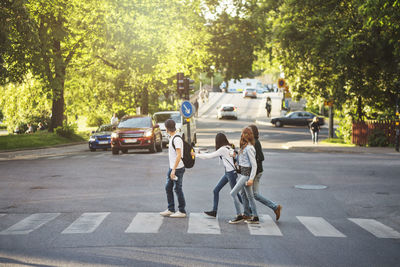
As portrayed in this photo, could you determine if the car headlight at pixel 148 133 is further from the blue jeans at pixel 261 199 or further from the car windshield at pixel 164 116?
the blue jeans at pixel 261 199

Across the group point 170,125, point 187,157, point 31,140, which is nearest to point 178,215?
point 187,157

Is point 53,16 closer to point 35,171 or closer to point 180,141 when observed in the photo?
point 35,171

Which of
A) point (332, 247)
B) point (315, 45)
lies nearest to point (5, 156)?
point (315, 45)

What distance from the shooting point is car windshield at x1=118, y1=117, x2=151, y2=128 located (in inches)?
1095

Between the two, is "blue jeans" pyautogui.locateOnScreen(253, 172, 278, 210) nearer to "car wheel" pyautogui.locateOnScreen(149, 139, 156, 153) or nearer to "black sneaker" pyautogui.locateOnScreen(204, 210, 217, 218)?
"black sneaker" pyautogui.locateOnScreen(204, 210, 217, 218)

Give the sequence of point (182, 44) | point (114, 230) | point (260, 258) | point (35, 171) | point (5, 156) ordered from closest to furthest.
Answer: point (260, 258)
point (114, 230)
point (35, 171)
point (5, 156)
point (182, 44)

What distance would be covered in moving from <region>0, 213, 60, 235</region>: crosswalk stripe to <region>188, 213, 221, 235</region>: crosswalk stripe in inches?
96.8

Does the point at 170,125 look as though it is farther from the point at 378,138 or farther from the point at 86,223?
the point at 378,138

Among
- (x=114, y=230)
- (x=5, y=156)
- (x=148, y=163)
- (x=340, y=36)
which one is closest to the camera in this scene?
(x=114, y=230)

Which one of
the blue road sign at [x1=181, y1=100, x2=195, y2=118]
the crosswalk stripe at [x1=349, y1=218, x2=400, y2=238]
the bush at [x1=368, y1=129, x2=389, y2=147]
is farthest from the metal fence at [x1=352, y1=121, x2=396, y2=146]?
the crosswalk stripe at [x1=349, y1=218, x2=400, y2=238]

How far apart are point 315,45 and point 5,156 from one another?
16.4m

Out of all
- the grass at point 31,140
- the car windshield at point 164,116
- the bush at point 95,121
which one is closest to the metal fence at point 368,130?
the car windshield at point 164,116

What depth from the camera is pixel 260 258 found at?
755 cm

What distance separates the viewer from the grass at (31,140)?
32.0 metres
